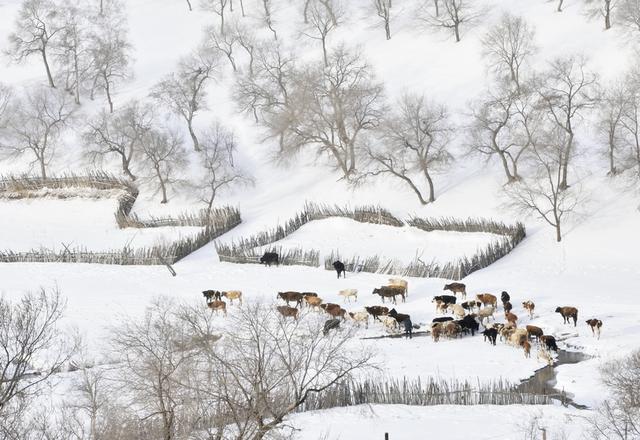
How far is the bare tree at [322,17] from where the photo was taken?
61.8 m

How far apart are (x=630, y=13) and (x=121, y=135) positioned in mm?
30786

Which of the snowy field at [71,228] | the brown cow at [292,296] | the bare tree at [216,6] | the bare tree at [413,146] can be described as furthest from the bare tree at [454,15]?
the brown cow at [292,296]

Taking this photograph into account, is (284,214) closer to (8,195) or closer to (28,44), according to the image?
(8,195)

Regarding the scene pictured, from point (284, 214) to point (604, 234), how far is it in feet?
53.5

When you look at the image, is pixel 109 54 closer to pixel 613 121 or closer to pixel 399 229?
pixel 399 229

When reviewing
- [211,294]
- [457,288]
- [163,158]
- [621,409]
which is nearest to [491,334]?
[457,288]

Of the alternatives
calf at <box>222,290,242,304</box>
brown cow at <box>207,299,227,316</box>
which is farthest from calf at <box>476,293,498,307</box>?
brown cow at <box>207,299,227,316</box>

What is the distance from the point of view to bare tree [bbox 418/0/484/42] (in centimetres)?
5762

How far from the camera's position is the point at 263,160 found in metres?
52.7

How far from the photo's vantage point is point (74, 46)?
201 ft

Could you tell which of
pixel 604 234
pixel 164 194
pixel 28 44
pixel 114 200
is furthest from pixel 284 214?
pixel 28 44

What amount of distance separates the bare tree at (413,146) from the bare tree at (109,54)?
21738 mm

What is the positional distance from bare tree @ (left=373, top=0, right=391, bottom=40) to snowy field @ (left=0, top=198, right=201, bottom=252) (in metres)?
23.5

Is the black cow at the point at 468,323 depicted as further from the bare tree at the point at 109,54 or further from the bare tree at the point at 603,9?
the bare tree at the point at 109,54
